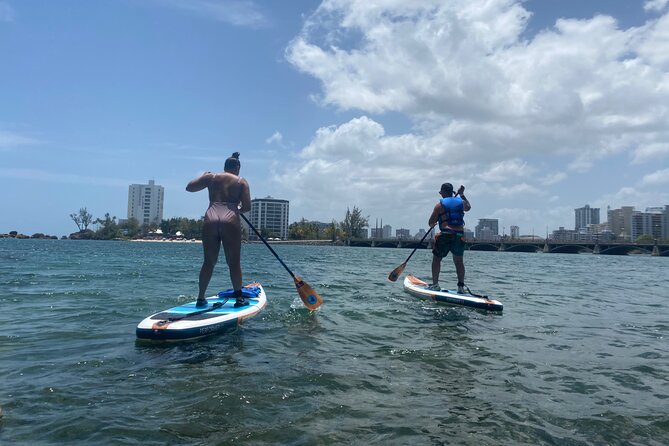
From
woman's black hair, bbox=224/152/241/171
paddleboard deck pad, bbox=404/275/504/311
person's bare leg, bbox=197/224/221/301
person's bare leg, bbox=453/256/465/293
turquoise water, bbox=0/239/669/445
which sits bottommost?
turquoise water, bbox=0/239/669/445

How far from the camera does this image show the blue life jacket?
11164mm

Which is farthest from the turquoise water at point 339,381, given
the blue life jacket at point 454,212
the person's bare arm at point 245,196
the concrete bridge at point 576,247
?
the concrete bridge at point 576,247

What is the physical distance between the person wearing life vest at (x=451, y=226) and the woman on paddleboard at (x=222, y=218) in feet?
17.8

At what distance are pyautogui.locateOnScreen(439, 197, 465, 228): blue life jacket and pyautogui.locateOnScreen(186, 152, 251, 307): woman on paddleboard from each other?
5546 mm

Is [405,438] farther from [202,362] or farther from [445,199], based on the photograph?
[445,199]

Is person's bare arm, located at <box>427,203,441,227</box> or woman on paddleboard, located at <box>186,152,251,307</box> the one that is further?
person's bare arm, located at <box>427,203,441,227</box>

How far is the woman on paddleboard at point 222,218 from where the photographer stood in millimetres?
7660

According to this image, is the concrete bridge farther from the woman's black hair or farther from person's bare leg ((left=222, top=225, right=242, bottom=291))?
person's bare leg ((left=222, top=225, right=242, bottom=291))

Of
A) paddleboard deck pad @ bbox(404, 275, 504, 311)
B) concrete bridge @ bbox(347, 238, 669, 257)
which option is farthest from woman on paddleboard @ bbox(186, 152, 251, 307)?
concrete bridge @ bbox(347, 238, 669, 257)

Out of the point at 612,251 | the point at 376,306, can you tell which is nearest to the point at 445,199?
the point at 376,306

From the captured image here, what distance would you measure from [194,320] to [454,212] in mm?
7146

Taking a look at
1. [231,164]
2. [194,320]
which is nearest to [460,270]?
[231,164]

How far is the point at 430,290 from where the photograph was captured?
37.6 ft

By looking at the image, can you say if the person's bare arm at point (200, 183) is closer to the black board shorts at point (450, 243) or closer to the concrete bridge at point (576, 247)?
the black board shorts at point (450, 243)
